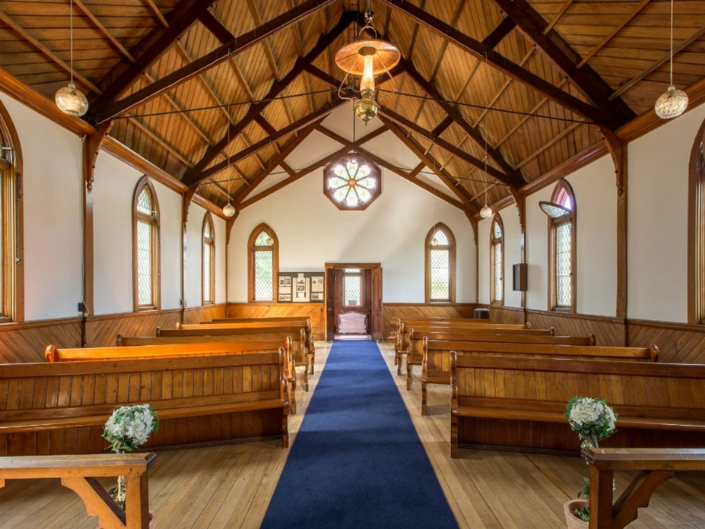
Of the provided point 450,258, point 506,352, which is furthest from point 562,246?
point 450,258

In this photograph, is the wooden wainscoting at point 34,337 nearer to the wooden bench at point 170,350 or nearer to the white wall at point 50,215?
the white wall at point 50,215

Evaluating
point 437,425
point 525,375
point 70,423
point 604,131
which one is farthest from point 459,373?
point 604,131

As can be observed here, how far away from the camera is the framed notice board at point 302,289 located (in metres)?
11.9

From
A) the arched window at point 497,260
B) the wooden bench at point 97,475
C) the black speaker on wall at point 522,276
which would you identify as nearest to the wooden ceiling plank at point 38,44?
the wooden bench at point 97,475

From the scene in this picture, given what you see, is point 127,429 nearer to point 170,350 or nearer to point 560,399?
point 170,350

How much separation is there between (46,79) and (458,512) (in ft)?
19.3

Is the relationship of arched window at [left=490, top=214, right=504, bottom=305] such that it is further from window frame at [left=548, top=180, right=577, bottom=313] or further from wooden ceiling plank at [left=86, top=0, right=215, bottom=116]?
wooden ceiling plank at [left=86, top=0, right=215, bottom=116]

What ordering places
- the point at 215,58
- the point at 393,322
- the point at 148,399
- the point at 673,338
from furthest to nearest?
the point at 393,322 → the point at 215,58 → the point at 673,338 → the point at 148,399

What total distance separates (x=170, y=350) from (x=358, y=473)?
2.56 meters

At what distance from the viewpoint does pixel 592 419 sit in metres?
2.28

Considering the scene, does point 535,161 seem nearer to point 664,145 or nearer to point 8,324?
point 664,145

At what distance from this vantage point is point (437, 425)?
14.9 ft

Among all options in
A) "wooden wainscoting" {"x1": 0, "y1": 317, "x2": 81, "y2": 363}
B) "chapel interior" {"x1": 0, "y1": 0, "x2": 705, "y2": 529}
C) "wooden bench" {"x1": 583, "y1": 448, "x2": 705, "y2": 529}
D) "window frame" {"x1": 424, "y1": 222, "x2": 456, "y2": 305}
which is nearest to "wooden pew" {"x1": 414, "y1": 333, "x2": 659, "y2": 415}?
"chapel interior" {"x1": 0, "y1": 0, "x2": 705, "y2": 529}

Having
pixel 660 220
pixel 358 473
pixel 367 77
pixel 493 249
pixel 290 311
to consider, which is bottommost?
pixel 358 473
